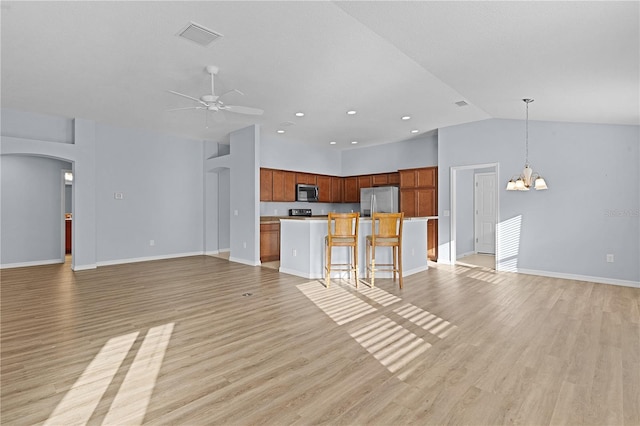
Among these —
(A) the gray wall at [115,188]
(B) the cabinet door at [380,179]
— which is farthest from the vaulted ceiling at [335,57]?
(B) the cabinet door at [380,179]

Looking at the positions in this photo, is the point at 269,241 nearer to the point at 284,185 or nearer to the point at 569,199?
the point at 284,185

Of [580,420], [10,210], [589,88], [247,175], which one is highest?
[589,88]

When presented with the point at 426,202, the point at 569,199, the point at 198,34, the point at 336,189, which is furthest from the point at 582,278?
the point at 198,34

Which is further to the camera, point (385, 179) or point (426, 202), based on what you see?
point (385, 179)

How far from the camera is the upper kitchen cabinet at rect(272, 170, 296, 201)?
8008 mm

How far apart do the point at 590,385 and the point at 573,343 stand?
779 mm

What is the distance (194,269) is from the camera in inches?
250

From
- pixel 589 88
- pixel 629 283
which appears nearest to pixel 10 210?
pixel 589 88

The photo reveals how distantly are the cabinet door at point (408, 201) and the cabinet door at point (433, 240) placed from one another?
1.77 feet

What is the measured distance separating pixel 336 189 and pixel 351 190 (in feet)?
1.43

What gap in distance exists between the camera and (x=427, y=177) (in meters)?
7.53

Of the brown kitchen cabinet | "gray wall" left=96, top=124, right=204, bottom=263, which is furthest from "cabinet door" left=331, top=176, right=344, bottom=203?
"gray wall" left=96, top=124, right=204, bottom=263

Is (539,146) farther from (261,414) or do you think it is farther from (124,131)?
(124,131)

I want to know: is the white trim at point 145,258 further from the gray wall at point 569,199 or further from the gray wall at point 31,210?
the gray wall at point 569,199
